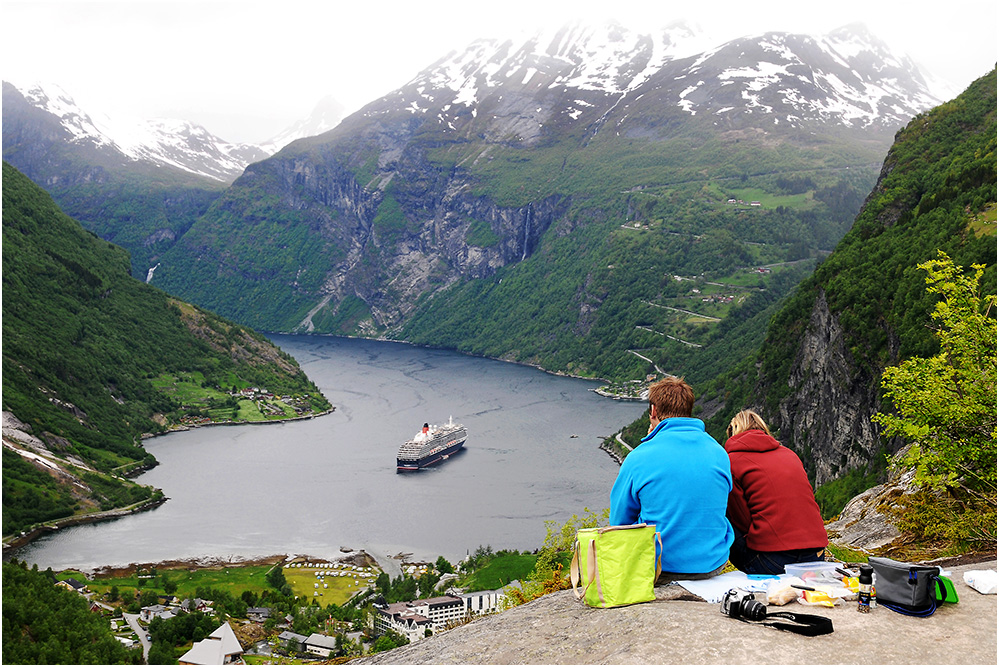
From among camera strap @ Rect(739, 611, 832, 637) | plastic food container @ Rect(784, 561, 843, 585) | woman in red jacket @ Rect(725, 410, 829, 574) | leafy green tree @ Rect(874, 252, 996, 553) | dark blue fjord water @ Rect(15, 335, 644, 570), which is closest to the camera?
camera strap @ Rect(739, 611, 832, 637)

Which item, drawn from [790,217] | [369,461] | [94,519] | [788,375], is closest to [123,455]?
[94,519]

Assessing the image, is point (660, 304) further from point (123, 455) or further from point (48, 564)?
point (48, 564)

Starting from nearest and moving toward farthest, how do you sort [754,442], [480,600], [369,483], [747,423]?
1. [754,442]
2. [747,423]
3. [480,600]
4. [369,483]

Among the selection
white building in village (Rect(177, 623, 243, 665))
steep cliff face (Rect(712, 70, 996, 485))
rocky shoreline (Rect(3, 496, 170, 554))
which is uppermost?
steep cliff face (Rect(712, 70, 996, 485))

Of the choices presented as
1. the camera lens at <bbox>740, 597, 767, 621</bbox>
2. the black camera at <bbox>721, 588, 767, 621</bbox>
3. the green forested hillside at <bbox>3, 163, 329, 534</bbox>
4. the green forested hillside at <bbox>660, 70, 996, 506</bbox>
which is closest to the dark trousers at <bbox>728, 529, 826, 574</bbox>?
the black camera at <bbox>721, 588, 767, 621</bbox>

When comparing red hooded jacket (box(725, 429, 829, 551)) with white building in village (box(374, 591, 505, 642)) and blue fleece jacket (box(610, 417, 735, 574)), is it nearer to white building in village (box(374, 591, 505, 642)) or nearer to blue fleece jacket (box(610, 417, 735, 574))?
blue fleece jacket (box(610, 417, 735, 574))

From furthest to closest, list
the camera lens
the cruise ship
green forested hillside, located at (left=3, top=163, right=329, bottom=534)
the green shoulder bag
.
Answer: the cruise ship < green forested hillside, located at (left=3, top=163, right=329, bottom=534) < the green shoulder bag < the camera lens

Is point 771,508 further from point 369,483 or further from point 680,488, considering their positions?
point 369,483

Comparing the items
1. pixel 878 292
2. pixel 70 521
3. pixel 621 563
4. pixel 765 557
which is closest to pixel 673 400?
pixel 621 563
